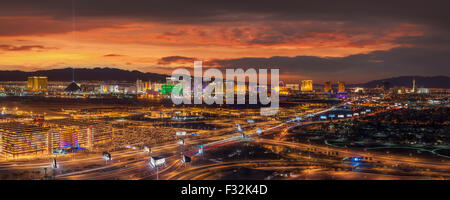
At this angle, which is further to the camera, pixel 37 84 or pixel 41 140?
pixel 37 84

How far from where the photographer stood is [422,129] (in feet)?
61.7

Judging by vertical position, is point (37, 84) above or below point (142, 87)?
above

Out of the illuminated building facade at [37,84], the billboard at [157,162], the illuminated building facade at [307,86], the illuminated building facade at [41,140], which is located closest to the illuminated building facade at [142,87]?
the illuminated building facade at [37,84]

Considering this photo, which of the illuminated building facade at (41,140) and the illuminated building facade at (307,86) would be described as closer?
the illuminated building facade at (41,140)

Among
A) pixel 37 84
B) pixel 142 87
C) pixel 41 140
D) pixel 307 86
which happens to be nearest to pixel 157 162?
pixel 41 140

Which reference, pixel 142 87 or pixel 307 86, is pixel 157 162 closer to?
pixel 142 87

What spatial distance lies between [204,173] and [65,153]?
5.61m

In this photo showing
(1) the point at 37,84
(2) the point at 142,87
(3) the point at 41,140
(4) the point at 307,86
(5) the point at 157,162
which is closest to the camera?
(5) the point at 157,162

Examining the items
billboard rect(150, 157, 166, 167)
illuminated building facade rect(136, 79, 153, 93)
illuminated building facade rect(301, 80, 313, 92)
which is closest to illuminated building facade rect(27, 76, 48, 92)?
illuminated building facade rect(136, 79, 153, 93)

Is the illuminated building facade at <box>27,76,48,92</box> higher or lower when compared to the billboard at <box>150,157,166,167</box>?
higher

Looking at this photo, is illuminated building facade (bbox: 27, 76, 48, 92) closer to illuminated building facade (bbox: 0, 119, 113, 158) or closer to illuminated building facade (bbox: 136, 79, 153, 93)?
illuminated building facade (bbox: 136, 79, 153, 93)

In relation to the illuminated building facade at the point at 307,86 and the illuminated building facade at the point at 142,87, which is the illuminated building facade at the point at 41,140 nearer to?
the illuminated building facade at the point at 142,87
